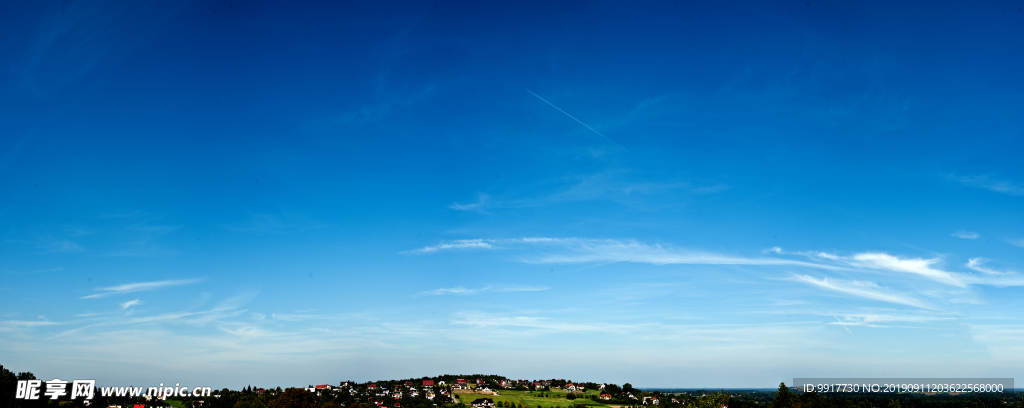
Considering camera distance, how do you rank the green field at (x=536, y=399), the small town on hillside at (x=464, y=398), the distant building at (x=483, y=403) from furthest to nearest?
the green field at (x=536, y=399) → the distant building at (x=483, y=403) → the small town on hillside at (x=464, y=398)

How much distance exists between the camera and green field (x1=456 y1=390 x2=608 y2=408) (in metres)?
134

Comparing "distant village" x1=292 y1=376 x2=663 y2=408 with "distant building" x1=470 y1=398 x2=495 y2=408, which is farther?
"distant village" x1=292 y1=376 x2=663 y2=408

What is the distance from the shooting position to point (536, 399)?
485 feet

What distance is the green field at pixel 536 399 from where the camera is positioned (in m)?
134

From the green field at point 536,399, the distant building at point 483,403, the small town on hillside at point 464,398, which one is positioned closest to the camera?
the small town on hillside at point 464,398

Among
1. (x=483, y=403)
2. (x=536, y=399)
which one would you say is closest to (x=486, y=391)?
(x=536, y=399)

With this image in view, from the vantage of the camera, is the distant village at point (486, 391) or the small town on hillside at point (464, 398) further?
the distant village at point (486, 391)

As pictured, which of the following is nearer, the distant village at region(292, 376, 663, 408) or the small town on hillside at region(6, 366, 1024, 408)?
the small town on hillside at region(6, 366, 1024, 408)

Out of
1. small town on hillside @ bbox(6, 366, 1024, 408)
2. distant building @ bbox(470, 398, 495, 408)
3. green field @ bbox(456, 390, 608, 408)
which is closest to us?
small town on hillside @ bbox(6, 366, 1024, 408)

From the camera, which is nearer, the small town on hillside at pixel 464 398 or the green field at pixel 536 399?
the small town on hillside at pixel 464 398

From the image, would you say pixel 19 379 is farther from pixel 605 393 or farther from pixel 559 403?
pixel 605 393

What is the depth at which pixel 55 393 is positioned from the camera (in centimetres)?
8331

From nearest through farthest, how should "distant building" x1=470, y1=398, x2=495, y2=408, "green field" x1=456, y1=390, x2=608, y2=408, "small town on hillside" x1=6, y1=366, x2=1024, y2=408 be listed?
"small town on hillside" x1=6, y1=366, x2=1024, y2=408 → "distant building" x1=470, y1=398, x2=495, y2=408 → "green field" x1=456, y1=390, x2=608, y2=408

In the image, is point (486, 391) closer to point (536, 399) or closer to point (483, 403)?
point (536, 399)
